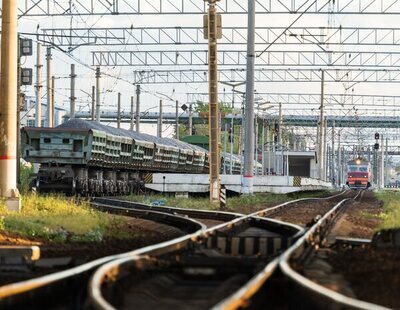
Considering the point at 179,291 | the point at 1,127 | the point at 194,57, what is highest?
the point at 194,57

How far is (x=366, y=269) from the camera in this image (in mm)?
10062

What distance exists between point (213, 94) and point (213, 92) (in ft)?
0.38

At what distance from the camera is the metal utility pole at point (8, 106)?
68.9 feet

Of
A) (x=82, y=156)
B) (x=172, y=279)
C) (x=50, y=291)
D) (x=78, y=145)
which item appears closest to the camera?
(x=50, y=291)

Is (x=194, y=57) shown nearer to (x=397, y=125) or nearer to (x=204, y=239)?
(x=204, y=239)

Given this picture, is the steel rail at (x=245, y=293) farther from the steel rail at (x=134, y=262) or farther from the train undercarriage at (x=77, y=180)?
the train undercarriage at (x=77, y=180)

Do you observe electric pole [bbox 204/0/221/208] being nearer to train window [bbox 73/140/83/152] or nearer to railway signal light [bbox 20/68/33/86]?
railway signal light [bbox 20/68/33/86]

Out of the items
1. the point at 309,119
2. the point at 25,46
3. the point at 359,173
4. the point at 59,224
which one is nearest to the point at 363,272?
the point at 59,224

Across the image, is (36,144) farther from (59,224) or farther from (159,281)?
(159,281)

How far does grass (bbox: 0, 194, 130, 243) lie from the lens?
16156mm

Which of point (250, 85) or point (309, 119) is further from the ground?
point (309, 119)

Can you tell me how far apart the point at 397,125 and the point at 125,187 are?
77.4m

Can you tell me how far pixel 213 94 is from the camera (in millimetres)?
29859

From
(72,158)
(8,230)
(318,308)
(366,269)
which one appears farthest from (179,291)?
(72,158)
